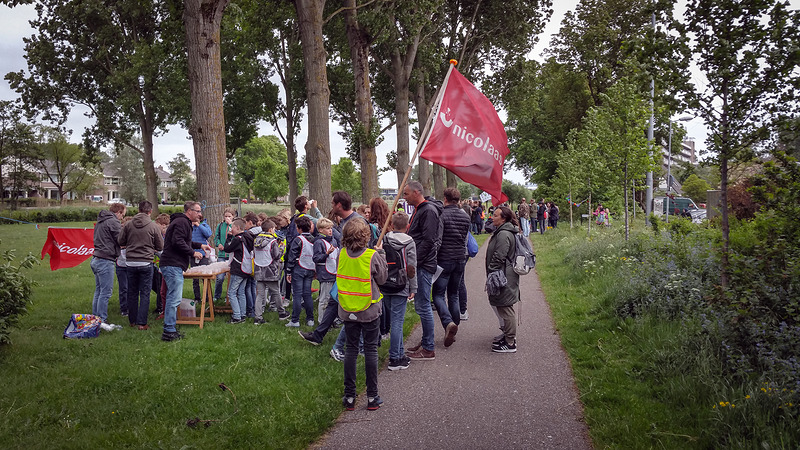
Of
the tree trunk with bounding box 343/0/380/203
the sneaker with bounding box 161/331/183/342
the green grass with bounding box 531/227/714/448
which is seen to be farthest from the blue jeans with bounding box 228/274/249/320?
the tree trunk with bounding box 343/0/380/203

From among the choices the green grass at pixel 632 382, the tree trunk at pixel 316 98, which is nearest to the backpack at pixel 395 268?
the green grass at pixel 632 382

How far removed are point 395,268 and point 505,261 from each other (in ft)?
5.85

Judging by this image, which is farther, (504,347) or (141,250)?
(141,250)

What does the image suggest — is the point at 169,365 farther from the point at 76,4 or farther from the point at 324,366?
the point at 76,4

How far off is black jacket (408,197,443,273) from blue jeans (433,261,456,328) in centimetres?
55

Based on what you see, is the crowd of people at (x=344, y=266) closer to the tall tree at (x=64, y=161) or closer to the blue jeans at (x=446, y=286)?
the blue jeans at (x=446, y=286)

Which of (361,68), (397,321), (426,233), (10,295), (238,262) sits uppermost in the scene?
(361,68)

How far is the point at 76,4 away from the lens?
458 inches

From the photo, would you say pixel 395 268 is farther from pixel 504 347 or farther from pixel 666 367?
pixel 666 367

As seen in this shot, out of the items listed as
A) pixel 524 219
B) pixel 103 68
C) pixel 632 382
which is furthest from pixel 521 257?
pixel 103 68

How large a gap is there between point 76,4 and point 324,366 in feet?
35.7

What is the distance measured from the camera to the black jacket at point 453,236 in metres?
7.32

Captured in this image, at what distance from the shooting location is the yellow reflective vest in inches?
197

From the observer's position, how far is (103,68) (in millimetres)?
28969
